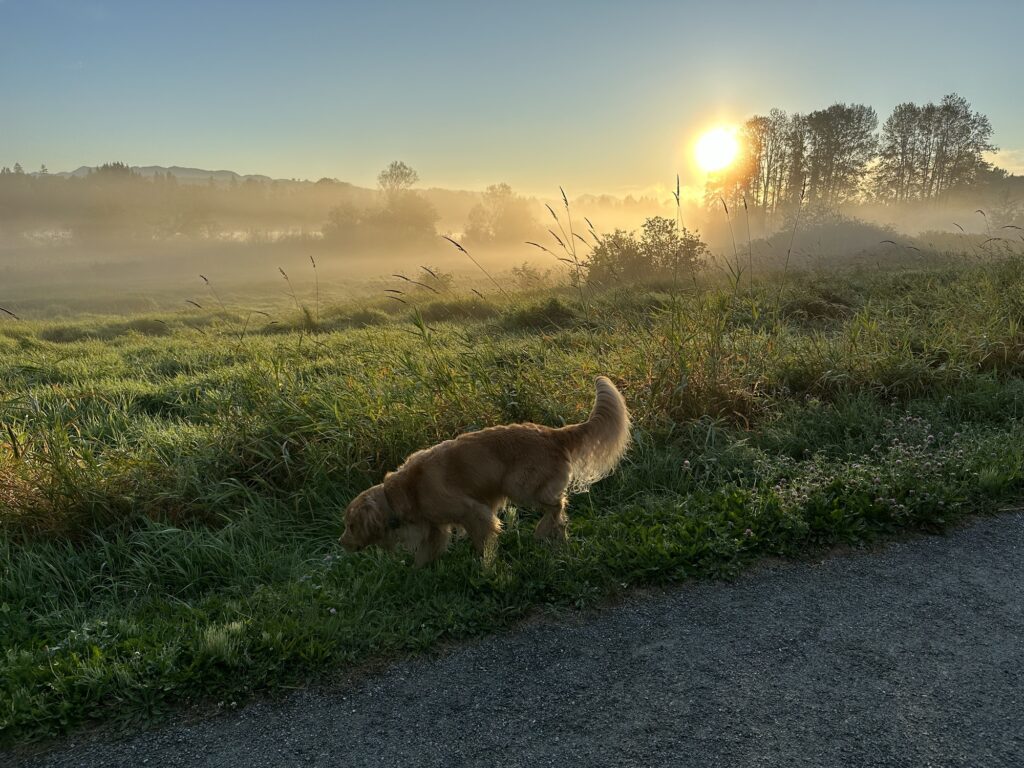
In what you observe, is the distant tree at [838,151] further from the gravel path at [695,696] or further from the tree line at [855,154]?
the gravel path at [695,696]

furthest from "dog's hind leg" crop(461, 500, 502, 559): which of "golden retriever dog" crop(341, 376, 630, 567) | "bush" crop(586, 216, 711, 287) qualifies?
"bush" crop(586, 216, 711, 287)

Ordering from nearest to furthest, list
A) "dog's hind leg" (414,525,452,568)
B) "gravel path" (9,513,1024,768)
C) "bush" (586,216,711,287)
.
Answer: "gravel path" (9,513,1024,768) < "dog's hind leg" (414,525,452,568) < "bush" (586,216,711,287)

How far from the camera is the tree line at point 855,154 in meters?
47.3

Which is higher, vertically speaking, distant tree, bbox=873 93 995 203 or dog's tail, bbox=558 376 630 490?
distant tree, bbox=873 93 995 203

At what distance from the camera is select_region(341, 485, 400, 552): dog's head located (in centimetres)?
388

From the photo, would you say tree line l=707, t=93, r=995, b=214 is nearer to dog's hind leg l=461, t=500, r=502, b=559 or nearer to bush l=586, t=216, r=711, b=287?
bush l=586, t=216, r=711, b=287

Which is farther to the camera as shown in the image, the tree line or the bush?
the tree line

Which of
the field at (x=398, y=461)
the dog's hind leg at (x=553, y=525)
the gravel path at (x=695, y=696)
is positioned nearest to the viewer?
the gravel path at (x=695, y=696)

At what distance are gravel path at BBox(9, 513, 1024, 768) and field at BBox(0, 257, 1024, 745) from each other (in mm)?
241

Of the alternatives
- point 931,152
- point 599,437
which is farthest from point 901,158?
point 599,437

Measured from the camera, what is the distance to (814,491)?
438 centimetres

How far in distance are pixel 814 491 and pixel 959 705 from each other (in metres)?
1.84

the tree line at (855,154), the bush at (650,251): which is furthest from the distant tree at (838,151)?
the bush at (650,251)

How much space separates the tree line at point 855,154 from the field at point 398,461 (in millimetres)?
44744
